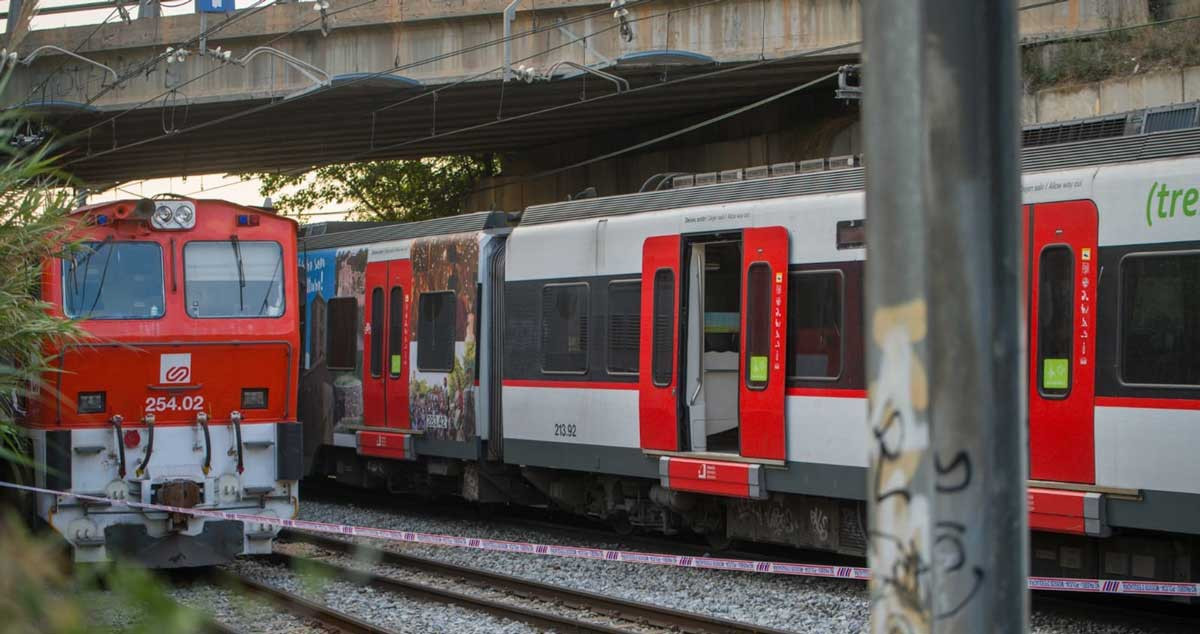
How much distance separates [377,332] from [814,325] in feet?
26.6

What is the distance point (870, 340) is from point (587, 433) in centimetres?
1079

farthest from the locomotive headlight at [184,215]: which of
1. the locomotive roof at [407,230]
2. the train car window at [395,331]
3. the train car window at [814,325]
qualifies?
the train car window at [814,325]

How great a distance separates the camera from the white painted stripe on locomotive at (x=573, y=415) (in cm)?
1342

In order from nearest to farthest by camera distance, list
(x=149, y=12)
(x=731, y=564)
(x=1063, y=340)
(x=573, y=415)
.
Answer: (x=1063, y=340)
(x=731, y=564)
(x=573, y=415)
(x=149, y=12)

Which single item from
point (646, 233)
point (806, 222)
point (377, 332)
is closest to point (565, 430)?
point (646, 233)

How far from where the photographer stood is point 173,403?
1247 centimetres

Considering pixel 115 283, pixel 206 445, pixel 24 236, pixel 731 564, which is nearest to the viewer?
pixel 24 236

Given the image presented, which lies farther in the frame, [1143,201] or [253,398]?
[253,398]

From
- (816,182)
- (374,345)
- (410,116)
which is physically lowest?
(374,345)

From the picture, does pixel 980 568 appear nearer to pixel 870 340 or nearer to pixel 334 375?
pixel 870 340

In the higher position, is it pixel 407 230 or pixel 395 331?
pixel 407 230

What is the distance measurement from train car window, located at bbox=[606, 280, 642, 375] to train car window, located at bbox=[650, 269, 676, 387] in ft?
0.90

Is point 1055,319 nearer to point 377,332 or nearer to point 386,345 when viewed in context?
point 386,345

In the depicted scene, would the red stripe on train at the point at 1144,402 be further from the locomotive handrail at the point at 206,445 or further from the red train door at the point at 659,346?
the locomotive handrail at the point at 206,445
